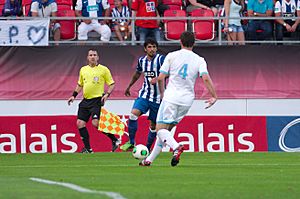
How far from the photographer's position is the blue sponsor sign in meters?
26.5

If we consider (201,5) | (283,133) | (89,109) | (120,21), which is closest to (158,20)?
(120,21)

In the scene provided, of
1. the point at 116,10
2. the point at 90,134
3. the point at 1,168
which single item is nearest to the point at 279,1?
the point at 116,10

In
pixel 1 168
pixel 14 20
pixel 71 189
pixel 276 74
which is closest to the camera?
pixel 71 189

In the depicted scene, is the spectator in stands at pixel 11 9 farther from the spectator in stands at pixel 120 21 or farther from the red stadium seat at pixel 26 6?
the spectator in stands at pixel 120 21

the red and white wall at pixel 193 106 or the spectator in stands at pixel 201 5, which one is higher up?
the spectator in stands at pixel 201 5

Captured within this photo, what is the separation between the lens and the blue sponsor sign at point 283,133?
26.5 m

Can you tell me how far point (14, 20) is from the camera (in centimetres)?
2539

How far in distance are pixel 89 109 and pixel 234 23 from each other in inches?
202

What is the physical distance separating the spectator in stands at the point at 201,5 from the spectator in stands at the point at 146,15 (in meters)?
1.17

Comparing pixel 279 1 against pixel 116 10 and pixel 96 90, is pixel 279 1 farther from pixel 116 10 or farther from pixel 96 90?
pixel 96 90

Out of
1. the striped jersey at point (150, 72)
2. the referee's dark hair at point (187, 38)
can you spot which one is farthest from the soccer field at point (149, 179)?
the striped jersey at point (150, 72)

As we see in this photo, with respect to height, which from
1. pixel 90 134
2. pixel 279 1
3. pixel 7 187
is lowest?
pixel 90 134

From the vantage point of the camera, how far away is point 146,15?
86.5 feet

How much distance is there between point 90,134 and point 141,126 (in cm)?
135
